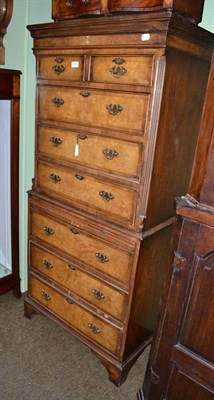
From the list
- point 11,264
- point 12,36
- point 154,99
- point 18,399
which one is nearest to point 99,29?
point 154,99

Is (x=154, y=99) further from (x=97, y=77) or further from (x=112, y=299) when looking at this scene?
(x=112, y=299)

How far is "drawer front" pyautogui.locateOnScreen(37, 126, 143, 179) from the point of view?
153 centimetres

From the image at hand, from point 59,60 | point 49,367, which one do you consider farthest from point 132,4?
point 49,367

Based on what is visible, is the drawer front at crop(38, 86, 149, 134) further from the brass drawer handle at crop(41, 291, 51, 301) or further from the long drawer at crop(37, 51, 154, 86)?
the brass drawer handle at crop(41, 291, 51, 301)

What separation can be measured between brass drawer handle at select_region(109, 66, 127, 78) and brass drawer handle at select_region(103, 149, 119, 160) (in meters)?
0.35

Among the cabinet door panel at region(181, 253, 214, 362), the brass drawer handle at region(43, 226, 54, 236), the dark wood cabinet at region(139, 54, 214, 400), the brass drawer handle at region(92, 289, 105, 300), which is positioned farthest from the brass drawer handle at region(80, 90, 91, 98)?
the brass drawer handle at region(92, 289, 105, 300)

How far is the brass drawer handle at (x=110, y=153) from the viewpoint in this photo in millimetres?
1573

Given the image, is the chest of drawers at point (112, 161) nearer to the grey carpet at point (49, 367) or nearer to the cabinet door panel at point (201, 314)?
the grey carpet at point (49, 367)

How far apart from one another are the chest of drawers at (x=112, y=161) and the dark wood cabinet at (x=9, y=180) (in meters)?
0.33

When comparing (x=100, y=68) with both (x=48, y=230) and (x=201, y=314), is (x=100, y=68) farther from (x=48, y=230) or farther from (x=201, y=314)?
(x=201, y=314)

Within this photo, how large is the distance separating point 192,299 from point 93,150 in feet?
2.88

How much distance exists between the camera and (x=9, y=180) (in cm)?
230

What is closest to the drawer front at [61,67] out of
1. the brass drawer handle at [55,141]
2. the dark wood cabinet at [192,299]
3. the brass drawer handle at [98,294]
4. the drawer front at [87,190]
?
the brass drawer handle at [55,141]

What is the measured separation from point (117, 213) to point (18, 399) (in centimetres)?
119
